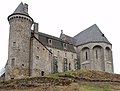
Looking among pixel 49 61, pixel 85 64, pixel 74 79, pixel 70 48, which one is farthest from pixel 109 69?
pixel 74 79

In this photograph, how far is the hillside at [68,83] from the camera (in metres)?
25.4

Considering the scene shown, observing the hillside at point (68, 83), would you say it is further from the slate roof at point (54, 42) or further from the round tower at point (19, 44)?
the slate roof at point (54, 42)

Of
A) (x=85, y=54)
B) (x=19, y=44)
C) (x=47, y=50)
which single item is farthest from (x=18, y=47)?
(x=85, y=54)

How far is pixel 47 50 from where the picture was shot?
48781 mm

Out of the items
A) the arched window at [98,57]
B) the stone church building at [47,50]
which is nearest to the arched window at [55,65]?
the stone church building at [47,50]

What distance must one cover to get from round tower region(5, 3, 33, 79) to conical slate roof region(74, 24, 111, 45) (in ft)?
59.1

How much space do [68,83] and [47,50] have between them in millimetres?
22165

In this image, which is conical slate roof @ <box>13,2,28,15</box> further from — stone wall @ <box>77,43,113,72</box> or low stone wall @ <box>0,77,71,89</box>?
stone wall @ <box>77,43,113,72</box>

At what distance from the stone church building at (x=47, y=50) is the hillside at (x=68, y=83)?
1245 cm

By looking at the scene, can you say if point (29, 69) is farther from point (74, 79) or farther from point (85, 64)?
point (85, 64)

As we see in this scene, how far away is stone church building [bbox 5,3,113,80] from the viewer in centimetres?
4225

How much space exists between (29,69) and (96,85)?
57.5ft

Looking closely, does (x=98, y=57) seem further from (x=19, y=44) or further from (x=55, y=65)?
(x=19, y=44)

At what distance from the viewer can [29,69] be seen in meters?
42.7
